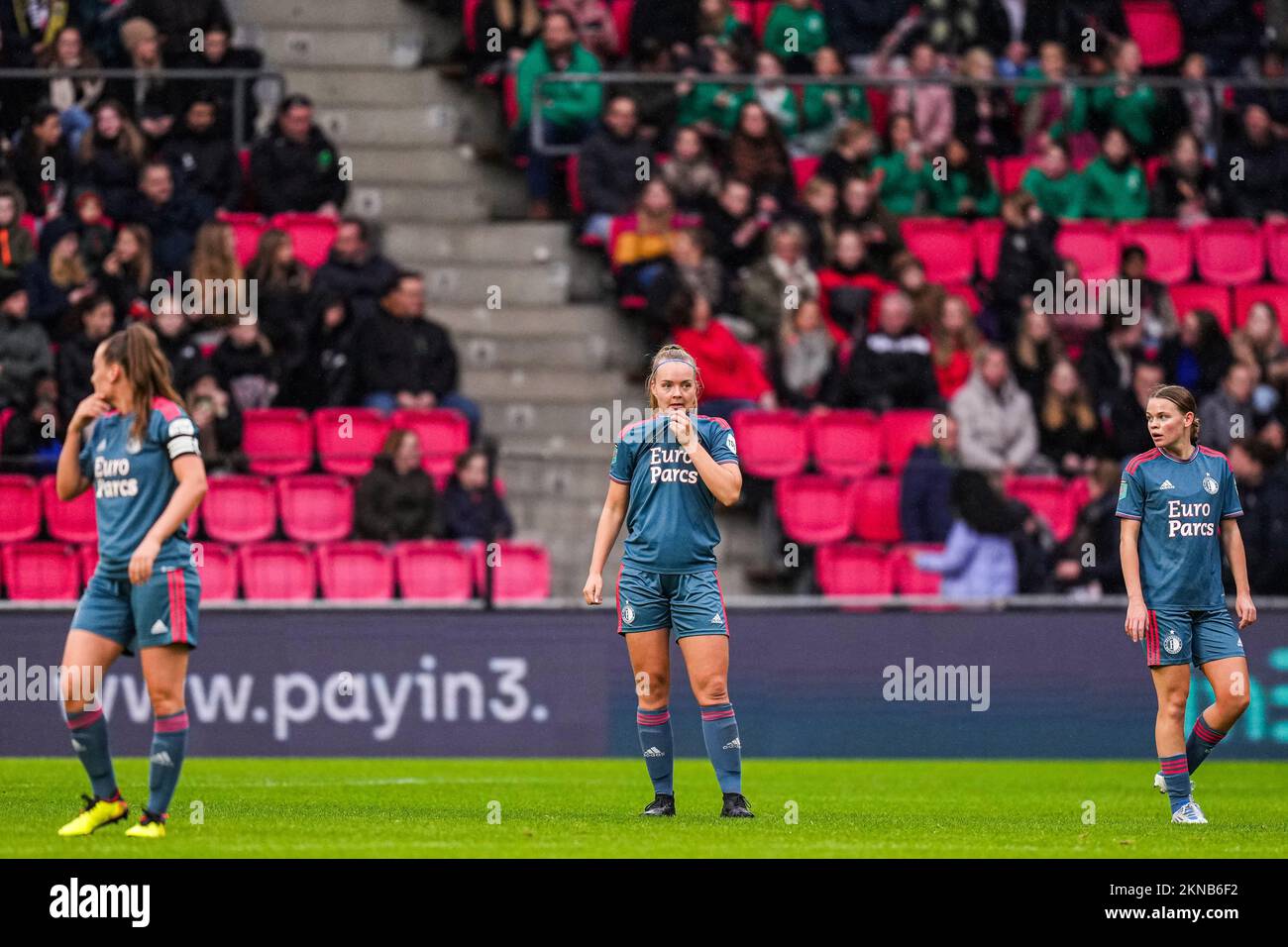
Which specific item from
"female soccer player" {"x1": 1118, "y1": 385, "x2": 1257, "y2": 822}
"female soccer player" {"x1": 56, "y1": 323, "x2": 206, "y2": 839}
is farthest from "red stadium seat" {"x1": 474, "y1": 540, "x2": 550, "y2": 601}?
"female soccer player" {"x1": 56, "y1": 323, "x2": 206, "y2": 839}

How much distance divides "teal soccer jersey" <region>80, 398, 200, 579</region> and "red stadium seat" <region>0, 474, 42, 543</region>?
6769 mm

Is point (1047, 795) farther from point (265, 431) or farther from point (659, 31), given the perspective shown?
point (659, 31)

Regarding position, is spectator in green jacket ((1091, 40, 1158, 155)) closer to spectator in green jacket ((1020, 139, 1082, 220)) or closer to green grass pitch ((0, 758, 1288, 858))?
spectator in green jacket ((1020, 139, 1082, 220))

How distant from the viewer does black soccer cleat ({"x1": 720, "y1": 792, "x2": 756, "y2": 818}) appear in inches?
384

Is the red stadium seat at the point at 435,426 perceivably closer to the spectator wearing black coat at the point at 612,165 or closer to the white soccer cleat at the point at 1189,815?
the spectator wearing black coat at the point at 612,165

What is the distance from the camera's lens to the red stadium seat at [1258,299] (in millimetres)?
18609

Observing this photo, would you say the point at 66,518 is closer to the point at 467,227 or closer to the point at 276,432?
the point at 276,432

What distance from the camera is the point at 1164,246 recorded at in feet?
63.2

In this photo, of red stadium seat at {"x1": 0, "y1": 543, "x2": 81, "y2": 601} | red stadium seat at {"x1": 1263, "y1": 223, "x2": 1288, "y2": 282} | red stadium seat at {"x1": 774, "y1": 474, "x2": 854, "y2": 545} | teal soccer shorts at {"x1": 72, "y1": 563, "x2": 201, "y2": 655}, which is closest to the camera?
teal soccer shorts at {"x1": 72, "y1": 563, "x2": 201, "y2": 655}

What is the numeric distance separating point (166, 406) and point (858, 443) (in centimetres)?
865

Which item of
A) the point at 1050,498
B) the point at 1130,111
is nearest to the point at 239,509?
the point at 1050,498

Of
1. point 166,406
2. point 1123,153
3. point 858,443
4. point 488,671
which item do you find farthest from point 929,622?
point 166,406

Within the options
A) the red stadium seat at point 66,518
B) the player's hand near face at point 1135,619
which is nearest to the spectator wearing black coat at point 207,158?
the red stadium seat at point 66,518

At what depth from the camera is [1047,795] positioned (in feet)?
39.7
